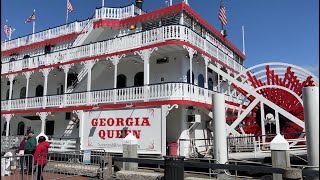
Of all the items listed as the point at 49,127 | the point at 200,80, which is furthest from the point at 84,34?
the point at 200,80

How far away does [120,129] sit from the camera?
A: 14938 mm

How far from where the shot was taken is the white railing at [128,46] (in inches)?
584

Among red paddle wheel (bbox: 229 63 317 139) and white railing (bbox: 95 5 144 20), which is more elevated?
white railing (bbox: 95 5 144 20)

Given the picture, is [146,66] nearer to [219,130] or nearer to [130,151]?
[130,151]

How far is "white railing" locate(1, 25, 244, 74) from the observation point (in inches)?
584

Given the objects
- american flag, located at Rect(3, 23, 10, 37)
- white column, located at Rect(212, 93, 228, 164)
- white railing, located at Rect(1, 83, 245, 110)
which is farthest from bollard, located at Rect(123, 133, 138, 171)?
american flag, located at Rect(3, 23, 10, 37)

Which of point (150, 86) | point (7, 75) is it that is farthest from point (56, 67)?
point (150, 86)

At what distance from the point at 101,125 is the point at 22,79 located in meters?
10.7

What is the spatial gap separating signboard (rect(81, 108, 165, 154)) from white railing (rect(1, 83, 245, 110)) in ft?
2.03

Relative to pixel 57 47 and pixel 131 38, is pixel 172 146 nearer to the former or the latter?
pixel 131 38

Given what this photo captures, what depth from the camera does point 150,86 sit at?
573 inches

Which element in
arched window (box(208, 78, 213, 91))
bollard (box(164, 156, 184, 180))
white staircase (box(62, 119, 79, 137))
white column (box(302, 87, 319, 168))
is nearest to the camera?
white column (box(302, 87, 319, 168))

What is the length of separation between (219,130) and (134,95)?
6.39m

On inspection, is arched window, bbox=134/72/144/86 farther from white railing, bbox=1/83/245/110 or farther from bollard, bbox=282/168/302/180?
bollard, bbox=282/168/302/180
